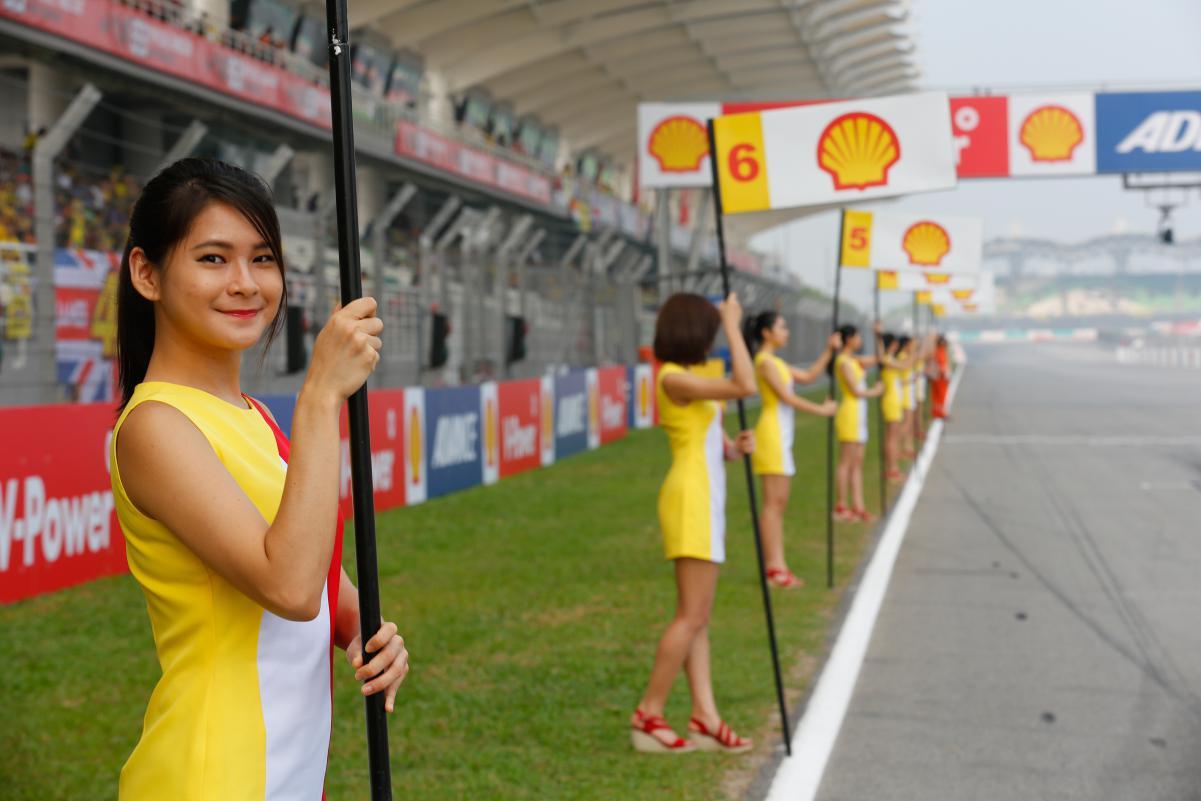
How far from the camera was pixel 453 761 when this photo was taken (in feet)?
17.8

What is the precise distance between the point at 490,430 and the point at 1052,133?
50.1ft

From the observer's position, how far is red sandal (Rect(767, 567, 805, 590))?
30.9ft

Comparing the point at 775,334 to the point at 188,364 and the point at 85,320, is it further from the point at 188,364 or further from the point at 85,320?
the point at 188,364

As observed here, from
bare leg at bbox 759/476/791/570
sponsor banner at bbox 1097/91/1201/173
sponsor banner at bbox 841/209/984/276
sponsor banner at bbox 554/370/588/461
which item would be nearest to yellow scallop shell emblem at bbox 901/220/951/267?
sponsor banner at bbox 841/209/984/276

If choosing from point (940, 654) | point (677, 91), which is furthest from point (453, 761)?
point (677, 91)

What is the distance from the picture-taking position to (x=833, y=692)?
645cm

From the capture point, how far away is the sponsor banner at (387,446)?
1335 centimetres

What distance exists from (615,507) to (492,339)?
6.06m

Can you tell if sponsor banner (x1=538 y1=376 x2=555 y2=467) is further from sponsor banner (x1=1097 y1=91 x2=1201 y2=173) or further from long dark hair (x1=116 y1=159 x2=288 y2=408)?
long dark hair (x1=116 y1=159 x2=288 y2=408)

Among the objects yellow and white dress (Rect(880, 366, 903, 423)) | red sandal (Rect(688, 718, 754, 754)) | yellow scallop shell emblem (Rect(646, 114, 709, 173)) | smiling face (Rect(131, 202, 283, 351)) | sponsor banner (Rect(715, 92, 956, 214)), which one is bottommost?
red sandal (Rect(688, 718, 754, 754))

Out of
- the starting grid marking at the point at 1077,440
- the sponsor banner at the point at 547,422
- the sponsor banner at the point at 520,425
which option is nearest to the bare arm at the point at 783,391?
the sponsor banner at the point at 520,425

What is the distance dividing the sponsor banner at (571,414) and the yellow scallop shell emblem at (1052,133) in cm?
1062

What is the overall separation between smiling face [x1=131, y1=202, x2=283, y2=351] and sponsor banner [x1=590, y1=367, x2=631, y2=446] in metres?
20.8

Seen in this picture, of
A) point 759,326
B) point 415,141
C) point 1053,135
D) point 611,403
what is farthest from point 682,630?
point 1053,135
